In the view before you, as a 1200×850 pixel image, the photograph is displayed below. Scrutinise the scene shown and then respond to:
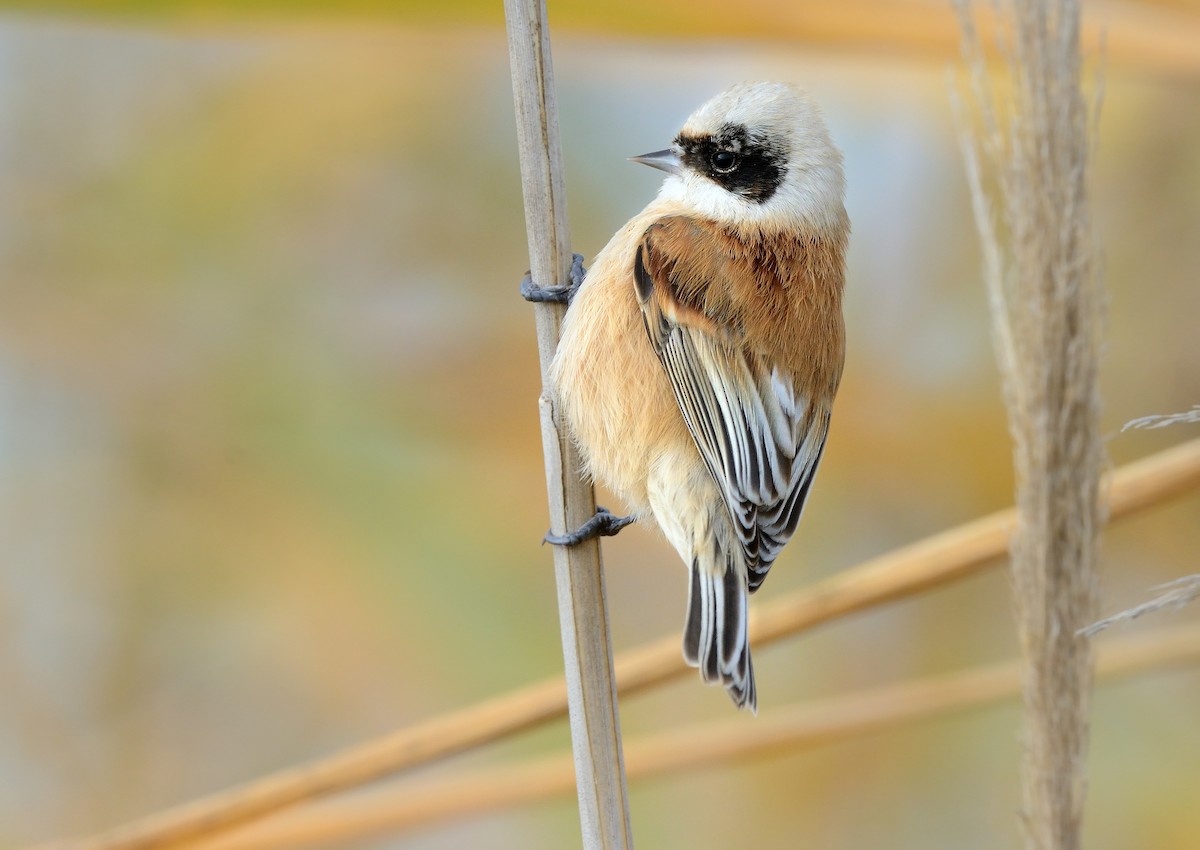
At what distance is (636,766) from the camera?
7.07 ft

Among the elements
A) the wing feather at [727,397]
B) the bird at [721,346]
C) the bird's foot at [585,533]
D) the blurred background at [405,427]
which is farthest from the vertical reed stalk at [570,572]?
the blurred background at [405,427]

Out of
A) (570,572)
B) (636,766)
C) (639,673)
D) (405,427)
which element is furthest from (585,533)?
(405,427)

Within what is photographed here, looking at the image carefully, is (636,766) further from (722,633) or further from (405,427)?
(405,427)

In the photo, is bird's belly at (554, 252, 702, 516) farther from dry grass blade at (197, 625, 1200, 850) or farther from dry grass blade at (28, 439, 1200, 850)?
dry grass blade at (197, 625, 1200, 850)

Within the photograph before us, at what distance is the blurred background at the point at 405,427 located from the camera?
9.44 ft

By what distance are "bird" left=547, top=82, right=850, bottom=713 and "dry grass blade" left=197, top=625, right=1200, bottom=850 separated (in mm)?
338

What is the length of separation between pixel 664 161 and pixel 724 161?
13 centimetres

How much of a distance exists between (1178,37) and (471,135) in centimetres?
179

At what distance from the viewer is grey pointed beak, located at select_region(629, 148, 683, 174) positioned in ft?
7.46

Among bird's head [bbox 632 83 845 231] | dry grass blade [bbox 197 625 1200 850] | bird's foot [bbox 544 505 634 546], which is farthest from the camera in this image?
bird's head [bbox 632 83 845 231]

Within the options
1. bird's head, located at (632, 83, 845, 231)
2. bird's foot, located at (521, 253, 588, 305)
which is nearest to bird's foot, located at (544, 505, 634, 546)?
bird's foot, located at (521, 253, 588, 305)

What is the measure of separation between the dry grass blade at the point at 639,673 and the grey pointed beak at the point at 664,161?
965 millimetres

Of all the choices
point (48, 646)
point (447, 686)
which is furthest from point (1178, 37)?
point (48, 646)

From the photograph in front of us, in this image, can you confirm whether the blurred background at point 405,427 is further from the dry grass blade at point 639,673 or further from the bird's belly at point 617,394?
the dry grass blade at point 639,673
